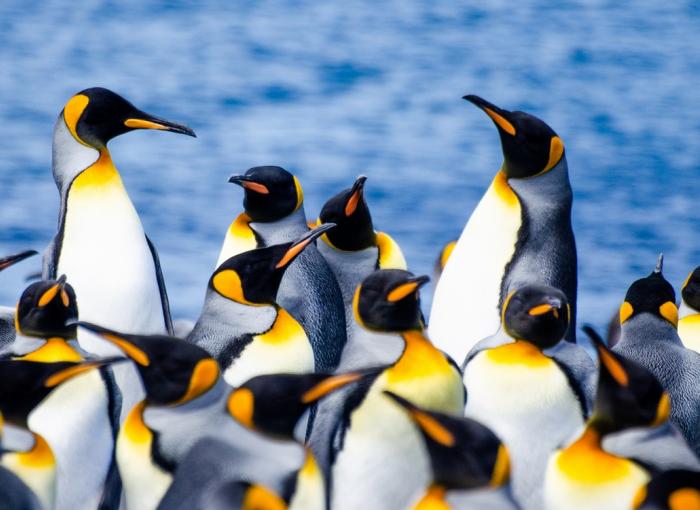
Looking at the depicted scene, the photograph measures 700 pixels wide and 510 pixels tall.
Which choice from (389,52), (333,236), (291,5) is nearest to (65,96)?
(389,52)

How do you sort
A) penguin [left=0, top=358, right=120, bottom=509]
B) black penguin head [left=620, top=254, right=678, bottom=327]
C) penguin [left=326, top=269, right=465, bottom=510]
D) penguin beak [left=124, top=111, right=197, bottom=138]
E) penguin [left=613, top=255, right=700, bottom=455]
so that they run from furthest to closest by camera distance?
1. penguin beak [left=124, top=111, right=197, bottom=138]
2. black penguin head [left=620, top=254, right=678, bottom=327]
3. penguin [left=613, top=255, right=700, bottom=455]
4. penguin [left=326, top=269, right=465, bottom=510]
5. penguin [left=0, top=358, right=120, bottom=509]

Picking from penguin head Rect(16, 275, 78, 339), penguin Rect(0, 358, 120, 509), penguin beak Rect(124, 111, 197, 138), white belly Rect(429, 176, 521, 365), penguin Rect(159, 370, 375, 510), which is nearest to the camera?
penguin Rect(159, 370, 375, 510)

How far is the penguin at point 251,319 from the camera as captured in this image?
2.96m

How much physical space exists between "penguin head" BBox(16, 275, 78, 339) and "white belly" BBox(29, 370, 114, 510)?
0.13 metres

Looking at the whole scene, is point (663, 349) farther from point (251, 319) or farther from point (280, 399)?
point (280, 399)

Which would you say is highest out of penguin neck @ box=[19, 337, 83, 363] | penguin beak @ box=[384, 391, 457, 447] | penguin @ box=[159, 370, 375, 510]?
penguin beak @ box=[384, 391, 457, 447]

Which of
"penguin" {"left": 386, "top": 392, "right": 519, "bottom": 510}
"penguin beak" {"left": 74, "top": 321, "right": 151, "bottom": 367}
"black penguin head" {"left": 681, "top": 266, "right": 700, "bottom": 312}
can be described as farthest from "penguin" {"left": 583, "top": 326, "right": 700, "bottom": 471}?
"black penguin head" {"left": 681, "top": 266, "right": 700, "bottom": 312}

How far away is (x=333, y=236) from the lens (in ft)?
12.6

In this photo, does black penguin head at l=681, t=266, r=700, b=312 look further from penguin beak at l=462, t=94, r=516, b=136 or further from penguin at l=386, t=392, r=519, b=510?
penguin at l=386, t=392, r=519, b=510

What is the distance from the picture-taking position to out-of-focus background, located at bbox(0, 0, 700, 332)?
973 cm

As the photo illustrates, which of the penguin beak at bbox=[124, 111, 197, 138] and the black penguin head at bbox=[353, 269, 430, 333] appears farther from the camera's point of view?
the penguin beak at bbox=[124, 111, 197, 138]

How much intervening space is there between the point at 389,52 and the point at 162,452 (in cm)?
1432

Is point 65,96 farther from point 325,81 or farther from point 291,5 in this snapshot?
point 291,5

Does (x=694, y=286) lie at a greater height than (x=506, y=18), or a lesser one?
greater
